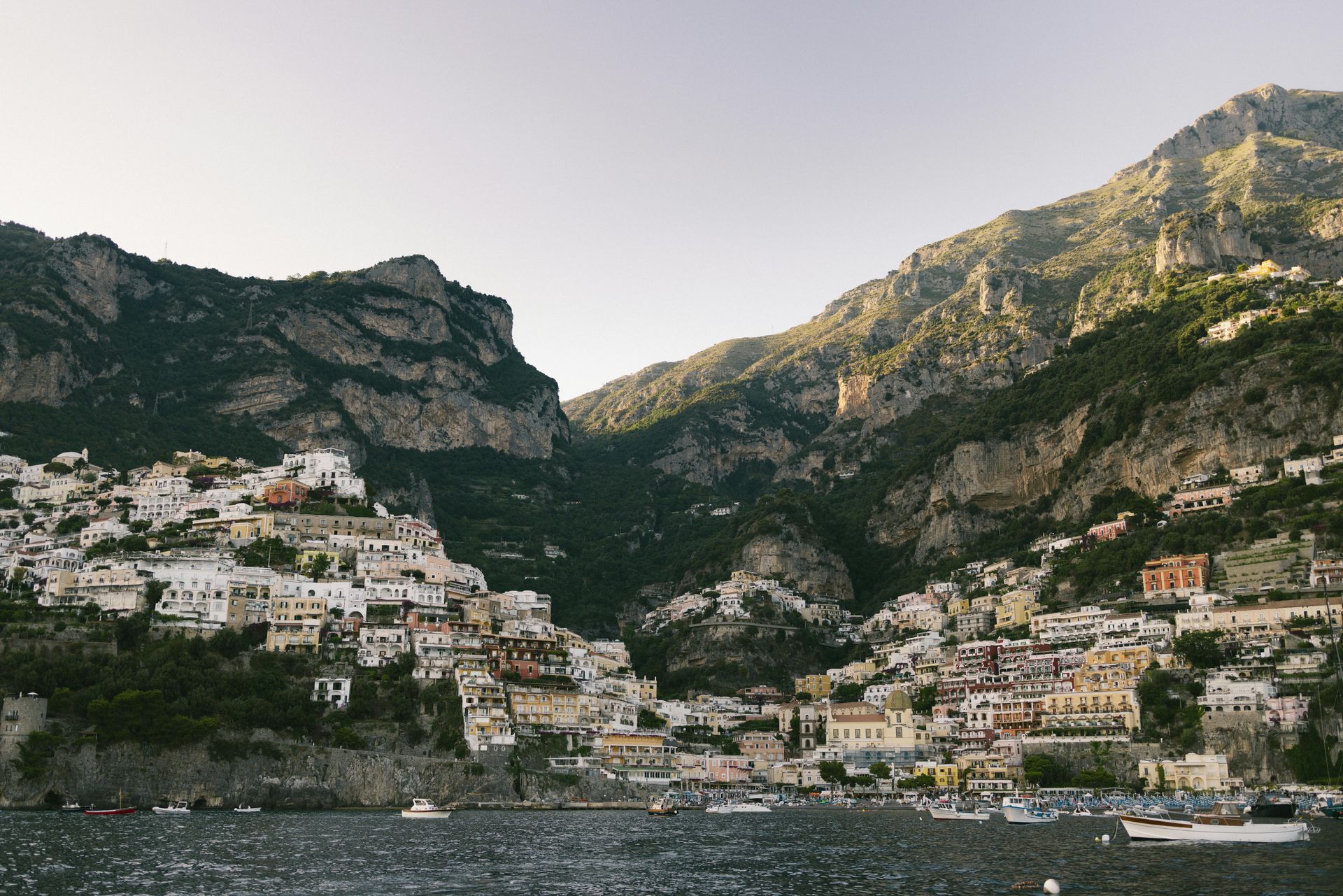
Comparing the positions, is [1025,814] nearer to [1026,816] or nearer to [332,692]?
[1026,816]

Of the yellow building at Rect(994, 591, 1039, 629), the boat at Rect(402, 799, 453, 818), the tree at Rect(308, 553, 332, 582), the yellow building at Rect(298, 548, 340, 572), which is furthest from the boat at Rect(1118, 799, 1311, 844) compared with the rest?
the yellow building at Rect(298, 548, 340, 572)

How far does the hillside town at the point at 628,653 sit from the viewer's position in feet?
323

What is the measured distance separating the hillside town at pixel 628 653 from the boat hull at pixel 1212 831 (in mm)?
31540

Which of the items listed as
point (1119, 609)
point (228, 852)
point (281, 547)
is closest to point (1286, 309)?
point (1119, 609)

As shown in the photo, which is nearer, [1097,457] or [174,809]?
[174,809]

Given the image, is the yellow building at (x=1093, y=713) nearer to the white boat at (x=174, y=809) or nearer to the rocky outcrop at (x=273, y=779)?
the rocky outcrop at (x=273, y=779)

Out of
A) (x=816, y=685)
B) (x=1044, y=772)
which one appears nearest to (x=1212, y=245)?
(x=816, y=685)

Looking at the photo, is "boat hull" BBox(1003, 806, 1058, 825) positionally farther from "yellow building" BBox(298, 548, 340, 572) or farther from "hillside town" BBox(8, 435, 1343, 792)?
"yellow building" BBox(298, 548, 340, 572)

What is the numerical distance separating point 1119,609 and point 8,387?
147238mm

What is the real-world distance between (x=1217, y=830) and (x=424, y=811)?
1991 inches

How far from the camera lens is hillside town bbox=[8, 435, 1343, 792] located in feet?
323

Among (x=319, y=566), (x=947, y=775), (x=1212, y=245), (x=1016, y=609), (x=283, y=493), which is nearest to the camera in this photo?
(x=947, y=775)

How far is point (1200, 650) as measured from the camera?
100 m

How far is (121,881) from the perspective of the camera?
4325cm
